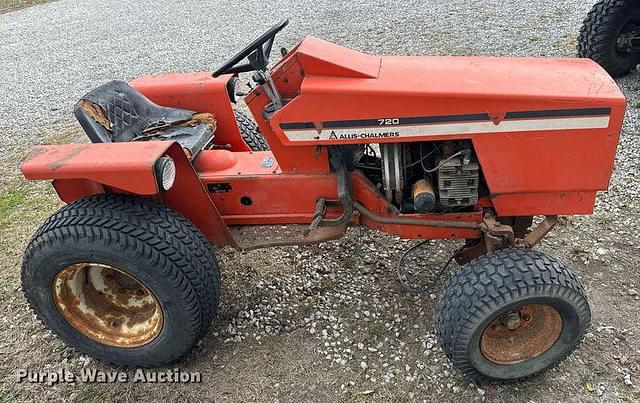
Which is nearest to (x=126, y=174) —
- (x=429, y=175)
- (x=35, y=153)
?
(x=35, y=153)

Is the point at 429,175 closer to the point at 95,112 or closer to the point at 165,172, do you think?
the point at 165,172

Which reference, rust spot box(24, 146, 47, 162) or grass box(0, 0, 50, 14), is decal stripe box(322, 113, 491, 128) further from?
grass box(0, 0, 50, 14)

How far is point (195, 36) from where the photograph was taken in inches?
353

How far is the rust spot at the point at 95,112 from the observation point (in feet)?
9.03

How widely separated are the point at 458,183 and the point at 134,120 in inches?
68.8

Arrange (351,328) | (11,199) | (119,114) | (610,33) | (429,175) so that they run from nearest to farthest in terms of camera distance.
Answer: (429,175)
(351,328)
(119,114)
(11,199)
(610,33)

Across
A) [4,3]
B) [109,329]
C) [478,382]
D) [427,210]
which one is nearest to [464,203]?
[427,210]

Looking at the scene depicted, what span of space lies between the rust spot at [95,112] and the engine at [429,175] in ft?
4.31

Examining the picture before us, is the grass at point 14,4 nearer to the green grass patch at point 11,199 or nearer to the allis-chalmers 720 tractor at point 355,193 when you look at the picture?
the green grass patch at point 11,199

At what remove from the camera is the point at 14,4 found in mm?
13453

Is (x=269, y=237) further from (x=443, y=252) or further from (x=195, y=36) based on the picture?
(x=195, y=36)

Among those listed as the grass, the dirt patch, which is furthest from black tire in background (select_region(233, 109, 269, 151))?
Answer: the grass

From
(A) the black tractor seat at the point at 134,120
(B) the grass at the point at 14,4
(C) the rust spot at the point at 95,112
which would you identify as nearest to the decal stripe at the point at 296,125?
(A) the black tractor seat at the point at 134,120

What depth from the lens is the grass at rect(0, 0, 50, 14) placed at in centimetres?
1294
